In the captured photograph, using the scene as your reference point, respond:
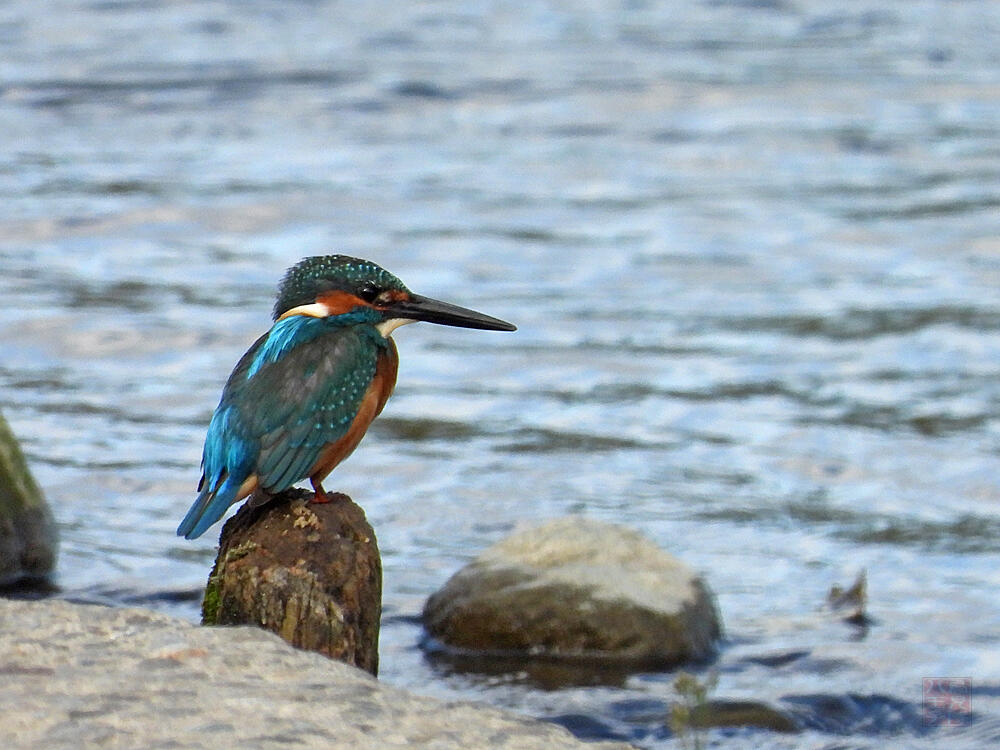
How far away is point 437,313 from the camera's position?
199 inches

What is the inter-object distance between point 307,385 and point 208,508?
0.42 m

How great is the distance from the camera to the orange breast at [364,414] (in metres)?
4.85

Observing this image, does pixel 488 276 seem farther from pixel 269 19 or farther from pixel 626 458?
pixel 269 19

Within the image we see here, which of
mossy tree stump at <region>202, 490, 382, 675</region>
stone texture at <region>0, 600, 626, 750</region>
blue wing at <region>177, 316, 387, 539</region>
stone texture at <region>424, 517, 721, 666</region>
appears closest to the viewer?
stone texture at <region>0, 600, 626, 750</region>

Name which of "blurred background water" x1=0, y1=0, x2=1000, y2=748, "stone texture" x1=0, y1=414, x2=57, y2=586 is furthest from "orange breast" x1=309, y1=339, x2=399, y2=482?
"stone texture" x1=0, y1=414, x2=57, y2=586

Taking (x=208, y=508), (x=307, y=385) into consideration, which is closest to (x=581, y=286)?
(x=307, y=385)

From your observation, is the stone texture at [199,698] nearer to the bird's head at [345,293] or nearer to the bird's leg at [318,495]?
the bird's leg at [318,495]

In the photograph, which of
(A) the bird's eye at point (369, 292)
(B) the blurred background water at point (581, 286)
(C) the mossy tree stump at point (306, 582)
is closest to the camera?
(C) the mossy tree stump at point (306, 582)

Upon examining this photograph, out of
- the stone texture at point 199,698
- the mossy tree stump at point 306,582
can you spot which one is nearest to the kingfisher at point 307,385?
the mossy tree stump at point 306,582

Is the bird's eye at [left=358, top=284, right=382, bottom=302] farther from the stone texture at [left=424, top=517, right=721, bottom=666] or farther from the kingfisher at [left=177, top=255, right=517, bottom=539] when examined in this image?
the stone texture at [left=424, top=517, right=721, bottom=666]

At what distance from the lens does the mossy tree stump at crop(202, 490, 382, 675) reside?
4.46 meters

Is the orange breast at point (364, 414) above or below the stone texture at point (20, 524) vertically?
above

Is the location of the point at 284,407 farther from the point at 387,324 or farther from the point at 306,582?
the point at 306,582

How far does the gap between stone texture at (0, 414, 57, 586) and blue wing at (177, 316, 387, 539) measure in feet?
7.23
